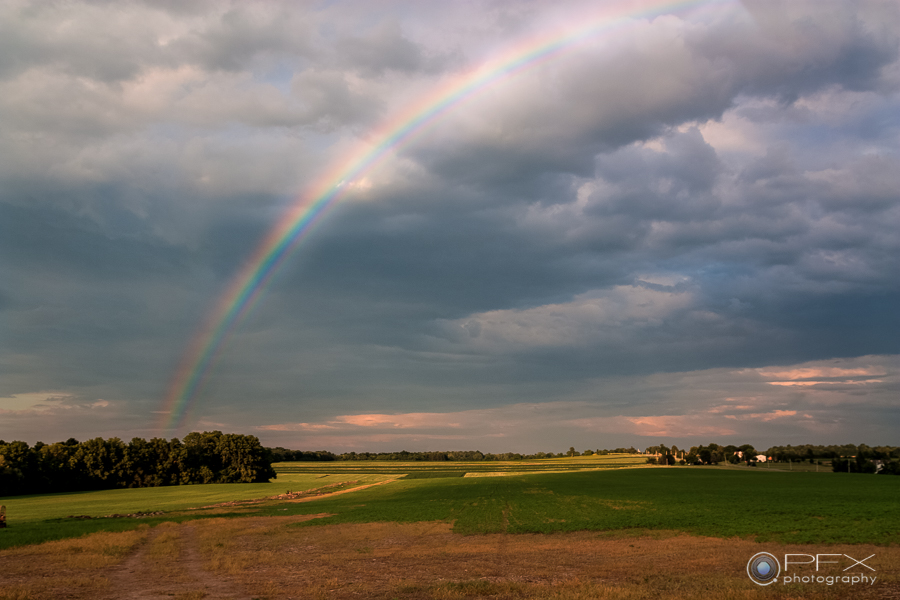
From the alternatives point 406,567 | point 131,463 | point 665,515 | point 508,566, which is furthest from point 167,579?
point 131,463

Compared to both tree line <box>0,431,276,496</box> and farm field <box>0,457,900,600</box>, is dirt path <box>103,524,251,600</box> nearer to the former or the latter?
farm field <box>0,457,900,600</box>

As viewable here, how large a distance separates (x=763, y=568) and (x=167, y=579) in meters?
24.9

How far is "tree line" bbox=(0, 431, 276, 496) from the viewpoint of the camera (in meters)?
110

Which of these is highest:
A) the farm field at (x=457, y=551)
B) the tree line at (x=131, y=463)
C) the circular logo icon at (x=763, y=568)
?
the circular logo icon at (x=763, y=568)

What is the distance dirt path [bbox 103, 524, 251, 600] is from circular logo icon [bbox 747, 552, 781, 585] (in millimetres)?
18503

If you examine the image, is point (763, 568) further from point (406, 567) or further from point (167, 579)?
point (167, 579)

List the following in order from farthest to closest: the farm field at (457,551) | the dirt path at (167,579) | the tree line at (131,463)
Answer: the tree line at (131,463) → the farm field at (457,551) → the dirt path at (167,579)

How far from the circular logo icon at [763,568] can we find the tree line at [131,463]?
119208mm

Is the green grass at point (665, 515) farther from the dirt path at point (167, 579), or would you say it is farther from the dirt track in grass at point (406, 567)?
the dirt path at point (167, 579)

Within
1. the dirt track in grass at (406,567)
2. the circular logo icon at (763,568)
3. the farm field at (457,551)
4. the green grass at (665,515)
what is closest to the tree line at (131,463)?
the farm field at (457,551)

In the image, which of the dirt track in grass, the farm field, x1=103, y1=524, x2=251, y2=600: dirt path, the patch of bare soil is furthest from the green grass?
x1=103, y1=524, x2=251, y2=600: dirt path

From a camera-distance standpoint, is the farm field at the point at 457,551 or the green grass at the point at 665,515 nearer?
the farm field at the point at 457,551

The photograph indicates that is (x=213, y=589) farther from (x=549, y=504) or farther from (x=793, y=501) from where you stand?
(x=793, y=501)

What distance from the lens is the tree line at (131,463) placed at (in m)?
110
